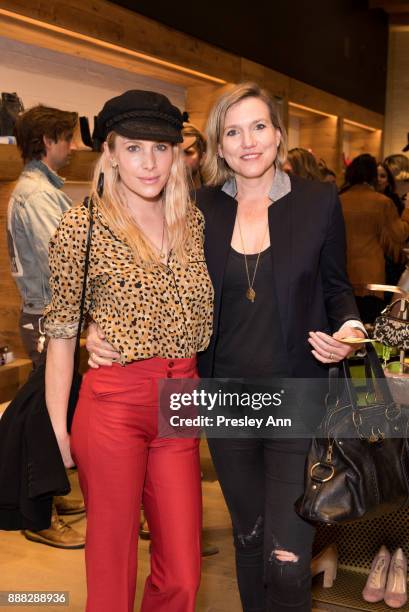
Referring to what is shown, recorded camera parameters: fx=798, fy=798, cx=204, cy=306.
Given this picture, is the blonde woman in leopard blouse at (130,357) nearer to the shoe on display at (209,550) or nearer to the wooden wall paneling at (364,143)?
the shoe on display at (209,550)

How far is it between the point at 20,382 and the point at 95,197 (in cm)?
263

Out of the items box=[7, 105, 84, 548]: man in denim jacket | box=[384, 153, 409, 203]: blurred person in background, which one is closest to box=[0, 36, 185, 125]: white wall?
box=[7, 105, 84, 548]: man in denim jacket

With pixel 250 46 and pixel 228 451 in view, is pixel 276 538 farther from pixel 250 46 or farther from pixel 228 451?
pixel 250 46

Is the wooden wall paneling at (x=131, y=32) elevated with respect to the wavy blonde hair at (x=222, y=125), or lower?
elevated

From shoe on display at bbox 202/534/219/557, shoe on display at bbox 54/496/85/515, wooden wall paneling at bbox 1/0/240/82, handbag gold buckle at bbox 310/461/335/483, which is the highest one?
wooden wall paneling at bbox 1/0/240/82

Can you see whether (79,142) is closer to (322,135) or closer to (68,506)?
(68,506)

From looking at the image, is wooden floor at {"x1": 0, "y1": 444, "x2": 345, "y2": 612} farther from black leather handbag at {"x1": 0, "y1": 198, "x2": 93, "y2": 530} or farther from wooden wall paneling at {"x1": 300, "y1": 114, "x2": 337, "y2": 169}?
wooden wall paneling at {"x1": 300, "y1": 114, "x2": 337, "y2": 169}

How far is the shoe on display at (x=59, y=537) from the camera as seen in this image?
3.31 metres

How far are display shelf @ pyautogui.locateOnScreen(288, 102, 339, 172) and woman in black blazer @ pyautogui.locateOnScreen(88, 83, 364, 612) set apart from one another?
7.79 meters

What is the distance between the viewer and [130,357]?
6.04 ft

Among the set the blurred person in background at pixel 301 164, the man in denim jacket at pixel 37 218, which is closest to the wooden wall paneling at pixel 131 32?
the man in denim jacket at pixel 37 218

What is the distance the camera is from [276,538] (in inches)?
80.4

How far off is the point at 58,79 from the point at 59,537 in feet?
9.86

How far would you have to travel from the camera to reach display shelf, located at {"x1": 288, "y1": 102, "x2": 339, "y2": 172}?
9.77 m
